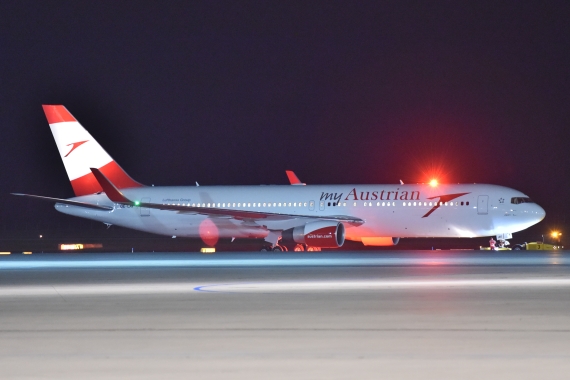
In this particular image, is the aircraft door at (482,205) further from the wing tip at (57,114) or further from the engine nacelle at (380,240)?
the wing tip at (57,114)

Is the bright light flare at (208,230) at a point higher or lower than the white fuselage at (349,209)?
lower

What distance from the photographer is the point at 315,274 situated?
79.2 feet

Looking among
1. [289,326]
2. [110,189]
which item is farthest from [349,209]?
[289,326]

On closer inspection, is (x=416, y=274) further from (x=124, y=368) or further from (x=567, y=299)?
(x=124, y=368)

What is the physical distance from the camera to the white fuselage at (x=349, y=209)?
42.8 meters

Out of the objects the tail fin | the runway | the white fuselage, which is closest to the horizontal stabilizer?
the white fuselage

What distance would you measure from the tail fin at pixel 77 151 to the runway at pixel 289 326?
27679 mm

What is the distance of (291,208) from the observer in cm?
4634

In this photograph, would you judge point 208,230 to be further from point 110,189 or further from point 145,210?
point 110,189

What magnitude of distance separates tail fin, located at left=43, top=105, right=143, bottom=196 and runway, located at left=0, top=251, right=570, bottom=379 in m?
27.7

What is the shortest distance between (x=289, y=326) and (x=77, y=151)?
40513 mm

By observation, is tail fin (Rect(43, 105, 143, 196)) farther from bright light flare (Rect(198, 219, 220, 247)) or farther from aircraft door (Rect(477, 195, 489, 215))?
aircraft door (Rect(477, 195, 489, 215))

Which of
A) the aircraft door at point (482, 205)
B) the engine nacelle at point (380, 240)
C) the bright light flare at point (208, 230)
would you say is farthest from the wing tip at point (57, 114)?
the aircraft door at point (482, 205)

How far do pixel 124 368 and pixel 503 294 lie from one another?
10.0 metres
